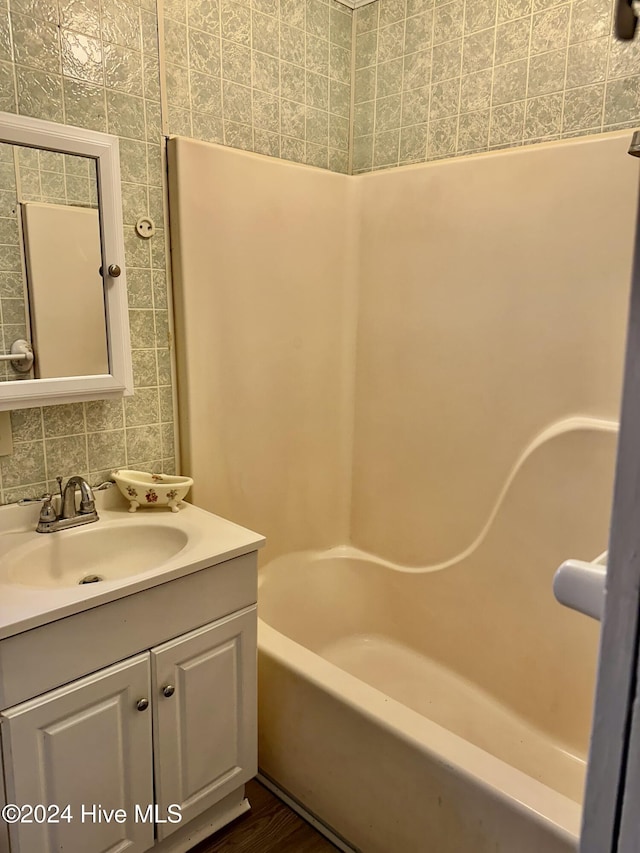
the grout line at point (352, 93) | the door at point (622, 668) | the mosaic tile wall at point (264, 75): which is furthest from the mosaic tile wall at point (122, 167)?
the door at point (622, 668)

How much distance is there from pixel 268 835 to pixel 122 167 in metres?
1.86

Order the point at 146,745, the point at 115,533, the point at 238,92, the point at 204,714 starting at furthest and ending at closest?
1. the point at 238,92
2. the point at 115,533
3. the point at 204,714
4. the point at 146,745

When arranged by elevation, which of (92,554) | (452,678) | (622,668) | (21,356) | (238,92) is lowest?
(452,678)

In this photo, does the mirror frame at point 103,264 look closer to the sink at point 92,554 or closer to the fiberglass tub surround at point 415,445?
the fiberglass tub surround at point 415,445

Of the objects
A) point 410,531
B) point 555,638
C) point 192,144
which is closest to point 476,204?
point 192,144

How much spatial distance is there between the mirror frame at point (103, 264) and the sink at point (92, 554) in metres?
0.35

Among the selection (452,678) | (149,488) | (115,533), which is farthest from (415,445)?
(115,533)

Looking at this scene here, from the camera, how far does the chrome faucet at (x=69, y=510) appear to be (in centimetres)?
154

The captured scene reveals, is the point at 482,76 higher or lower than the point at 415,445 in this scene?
higher

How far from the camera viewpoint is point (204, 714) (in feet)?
4.94

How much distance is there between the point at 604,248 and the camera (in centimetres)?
165

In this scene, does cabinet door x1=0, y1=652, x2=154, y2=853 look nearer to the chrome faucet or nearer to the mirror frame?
the chrome faucet

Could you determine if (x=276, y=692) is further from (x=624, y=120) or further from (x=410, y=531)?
(x=624, y=120)

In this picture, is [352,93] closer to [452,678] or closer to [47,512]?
[47,512]
